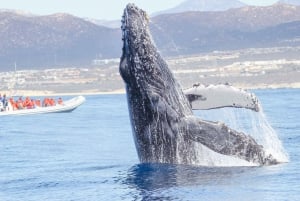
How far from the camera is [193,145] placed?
16797mm

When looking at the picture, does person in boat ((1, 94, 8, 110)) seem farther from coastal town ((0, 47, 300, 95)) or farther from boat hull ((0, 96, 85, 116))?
coastal town ((0, 47, 300, 95))

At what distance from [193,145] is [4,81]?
16040 cm

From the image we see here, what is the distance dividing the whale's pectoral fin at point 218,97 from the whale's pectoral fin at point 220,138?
1.06 m

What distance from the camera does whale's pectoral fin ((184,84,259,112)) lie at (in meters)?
16.8

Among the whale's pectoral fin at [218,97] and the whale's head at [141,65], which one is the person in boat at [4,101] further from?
the whale's head at [141,65]

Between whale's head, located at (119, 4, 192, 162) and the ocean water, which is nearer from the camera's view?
the ocean water

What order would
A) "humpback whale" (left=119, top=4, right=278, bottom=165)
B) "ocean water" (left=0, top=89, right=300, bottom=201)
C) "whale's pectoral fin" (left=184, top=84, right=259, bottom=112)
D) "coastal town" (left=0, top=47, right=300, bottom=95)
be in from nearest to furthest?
"ocean water" (left=0, top=89, right=300, bottom=201) < "humpback whale" (left=119, top=4, right=278, bottom=165) < "whale's pectoral fin" (left=184, top=84, right=259, bottom=112) < "coastal town" (left=0, top=47, right=300, bottom=95)

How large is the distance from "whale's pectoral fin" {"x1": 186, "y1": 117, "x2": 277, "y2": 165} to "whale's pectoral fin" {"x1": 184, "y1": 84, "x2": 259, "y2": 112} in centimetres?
106

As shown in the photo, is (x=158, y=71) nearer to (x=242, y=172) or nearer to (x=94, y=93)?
(x=242, y=172)

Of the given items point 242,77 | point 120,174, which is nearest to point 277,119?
point 120,174

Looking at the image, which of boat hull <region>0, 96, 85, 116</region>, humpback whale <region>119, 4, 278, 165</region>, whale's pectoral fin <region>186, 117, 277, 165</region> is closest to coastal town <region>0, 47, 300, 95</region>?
boat hull <region>0, 96, 85, 116</region>

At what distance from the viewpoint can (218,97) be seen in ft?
56.3

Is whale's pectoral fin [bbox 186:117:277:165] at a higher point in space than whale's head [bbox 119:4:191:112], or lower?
lower

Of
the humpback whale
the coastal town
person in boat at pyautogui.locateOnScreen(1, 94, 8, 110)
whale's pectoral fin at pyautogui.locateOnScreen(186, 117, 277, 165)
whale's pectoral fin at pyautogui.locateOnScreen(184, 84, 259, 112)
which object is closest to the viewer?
whale's pectoral fin at pyautogui.locateOnScreen(186, 117, 277, 165)
